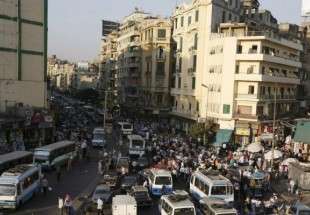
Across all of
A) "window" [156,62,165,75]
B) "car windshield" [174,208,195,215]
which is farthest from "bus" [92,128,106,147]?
"car windshield" [174,208,195,215]

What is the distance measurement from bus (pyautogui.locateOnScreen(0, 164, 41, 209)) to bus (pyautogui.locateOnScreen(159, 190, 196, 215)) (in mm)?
8758

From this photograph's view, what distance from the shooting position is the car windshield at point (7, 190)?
27.0 metres

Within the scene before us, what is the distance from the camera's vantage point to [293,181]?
117 feet

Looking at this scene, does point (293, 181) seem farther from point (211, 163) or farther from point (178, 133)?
point (178, 133)

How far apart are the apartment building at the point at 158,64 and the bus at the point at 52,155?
3664 cm

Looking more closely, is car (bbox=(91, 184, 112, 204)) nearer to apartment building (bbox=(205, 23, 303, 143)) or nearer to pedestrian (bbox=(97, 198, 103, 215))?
pedestrian (bbox=(97, 198, 103, 215))

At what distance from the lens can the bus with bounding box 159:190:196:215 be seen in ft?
77.8

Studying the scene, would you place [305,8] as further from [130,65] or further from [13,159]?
[130,65]

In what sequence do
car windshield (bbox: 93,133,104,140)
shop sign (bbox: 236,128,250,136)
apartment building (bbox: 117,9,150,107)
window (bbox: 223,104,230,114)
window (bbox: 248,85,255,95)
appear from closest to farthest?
car windshield (bbox: 93,133,104,140) < shop sign (bbox: 236,128,250,136) < window (bbox: 248,85,255,95) < window (bbox: 223,104,230,114) < apartment building (bbox: 117,9,150,107)

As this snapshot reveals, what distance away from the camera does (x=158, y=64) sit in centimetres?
8050

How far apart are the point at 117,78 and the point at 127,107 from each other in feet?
54.5

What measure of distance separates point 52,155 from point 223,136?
2338cm

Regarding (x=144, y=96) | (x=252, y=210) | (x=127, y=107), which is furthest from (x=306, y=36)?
(x=252, y=210)

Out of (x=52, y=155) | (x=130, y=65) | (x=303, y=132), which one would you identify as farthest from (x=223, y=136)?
(x=130, y=65)
